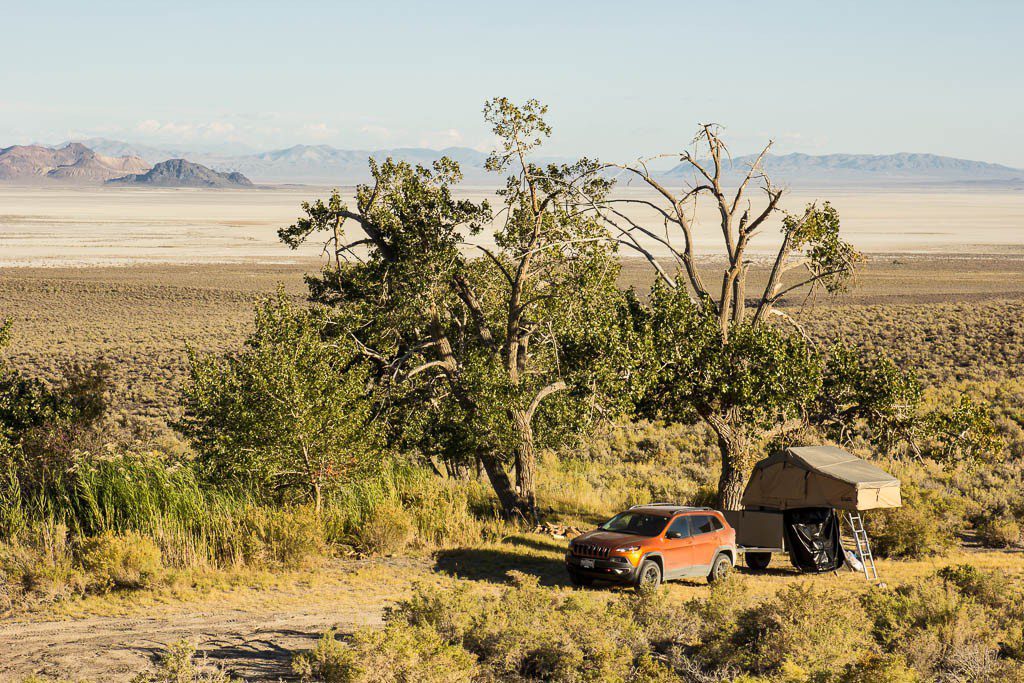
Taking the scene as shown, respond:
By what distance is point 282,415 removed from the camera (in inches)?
671

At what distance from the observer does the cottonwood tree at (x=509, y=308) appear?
1855 cm

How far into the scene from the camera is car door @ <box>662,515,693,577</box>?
15.9m

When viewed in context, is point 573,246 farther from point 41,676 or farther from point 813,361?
point 41,676

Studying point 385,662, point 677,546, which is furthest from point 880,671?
point 677,546

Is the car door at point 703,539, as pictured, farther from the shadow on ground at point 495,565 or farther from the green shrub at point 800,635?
the green shrub at point 800,635

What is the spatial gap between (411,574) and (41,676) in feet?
22.0

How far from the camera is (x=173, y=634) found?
12000mm

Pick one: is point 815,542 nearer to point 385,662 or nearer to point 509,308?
point 509,308

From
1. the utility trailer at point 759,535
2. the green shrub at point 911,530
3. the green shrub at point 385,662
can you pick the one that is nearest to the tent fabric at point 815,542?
the utility trailer at point 759,535

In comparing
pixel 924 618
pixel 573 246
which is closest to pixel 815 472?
pixel 924 618

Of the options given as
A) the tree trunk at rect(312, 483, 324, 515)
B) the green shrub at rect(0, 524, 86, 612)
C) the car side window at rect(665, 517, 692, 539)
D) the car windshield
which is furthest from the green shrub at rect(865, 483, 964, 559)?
the green shrub at rect(0, 524, 86, 612)

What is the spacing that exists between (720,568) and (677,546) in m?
1.34

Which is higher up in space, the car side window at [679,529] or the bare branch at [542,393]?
the bare branch at [542,393]

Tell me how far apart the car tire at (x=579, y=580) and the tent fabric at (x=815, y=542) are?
4.41m
